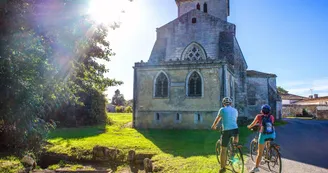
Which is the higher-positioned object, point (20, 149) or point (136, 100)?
point (136, 100)

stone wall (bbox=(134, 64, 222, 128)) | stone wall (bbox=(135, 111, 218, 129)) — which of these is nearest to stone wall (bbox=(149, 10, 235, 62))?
stone wall (bbox=(134, 64, 222, 128))

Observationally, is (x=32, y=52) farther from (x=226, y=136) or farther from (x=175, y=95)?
(x=175, y=95)

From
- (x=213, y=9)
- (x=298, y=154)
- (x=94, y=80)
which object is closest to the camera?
(x=298, y=154)

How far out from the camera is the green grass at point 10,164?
350 inches

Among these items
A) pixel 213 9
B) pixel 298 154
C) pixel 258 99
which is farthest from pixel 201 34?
pixel 298 154

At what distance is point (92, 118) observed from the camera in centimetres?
2422

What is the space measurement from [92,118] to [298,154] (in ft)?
64.3

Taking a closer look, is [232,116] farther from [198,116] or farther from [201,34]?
[201,34]

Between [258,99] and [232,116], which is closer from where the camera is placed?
[232,116]

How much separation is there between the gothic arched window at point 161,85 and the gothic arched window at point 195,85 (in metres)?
1.86

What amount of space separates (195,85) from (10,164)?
41.4 ft

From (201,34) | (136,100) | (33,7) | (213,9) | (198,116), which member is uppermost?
(213,9)

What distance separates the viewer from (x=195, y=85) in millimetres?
17953

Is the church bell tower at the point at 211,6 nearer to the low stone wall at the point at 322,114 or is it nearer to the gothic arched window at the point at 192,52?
the gothic arched window at the point at 192,52
